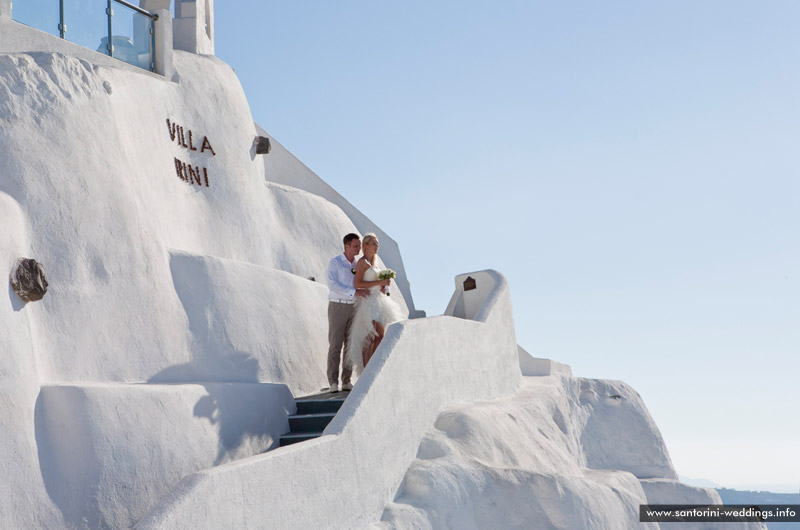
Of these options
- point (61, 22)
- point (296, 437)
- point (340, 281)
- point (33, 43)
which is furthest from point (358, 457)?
point (61, 22)

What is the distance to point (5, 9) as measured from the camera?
901 centimetres

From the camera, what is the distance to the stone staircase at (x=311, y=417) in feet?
28.2

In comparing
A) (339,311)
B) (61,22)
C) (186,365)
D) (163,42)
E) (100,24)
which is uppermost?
(163,42)

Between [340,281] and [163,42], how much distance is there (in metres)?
4.65

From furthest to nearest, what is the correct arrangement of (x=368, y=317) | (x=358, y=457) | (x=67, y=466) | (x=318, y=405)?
(x=368, y=317) → (x=318, y=405) → (x=358, y=457) → (x=67, y=466)

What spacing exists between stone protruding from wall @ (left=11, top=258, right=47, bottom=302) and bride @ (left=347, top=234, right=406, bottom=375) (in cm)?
346

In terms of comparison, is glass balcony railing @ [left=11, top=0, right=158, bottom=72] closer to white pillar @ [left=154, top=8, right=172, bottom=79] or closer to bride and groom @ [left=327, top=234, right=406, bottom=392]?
white pillar @ [left=154, top=8, right=172, bottom=79]

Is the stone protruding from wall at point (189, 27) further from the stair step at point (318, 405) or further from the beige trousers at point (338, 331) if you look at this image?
the stair step at point (318, 405)

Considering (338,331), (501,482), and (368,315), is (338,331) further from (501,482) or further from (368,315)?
(501,482)

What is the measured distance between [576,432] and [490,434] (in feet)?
24.5

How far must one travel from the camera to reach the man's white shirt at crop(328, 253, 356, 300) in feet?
32.1

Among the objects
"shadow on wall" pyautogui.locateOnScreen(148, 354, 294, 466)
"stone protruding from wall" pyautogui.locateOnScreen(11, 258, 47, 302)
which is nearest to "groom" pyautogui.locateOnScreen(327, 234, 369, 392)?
"shadow on wall" pyautogui.locateOnScreen(148, 354, 294, 466)

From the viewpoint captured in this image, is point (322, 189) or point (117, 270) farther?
point (322, 189)

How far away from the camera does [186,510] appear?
17.8ft
